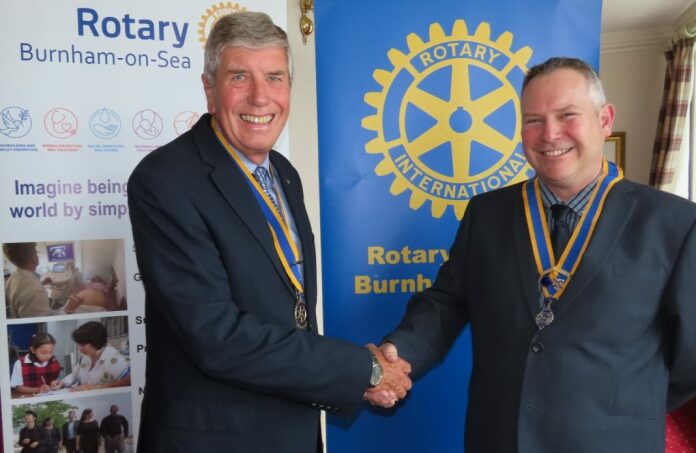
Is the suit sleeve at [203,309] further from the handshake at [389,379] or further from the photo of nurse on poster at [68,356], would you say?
the photo of nurse on poster at [68,356]

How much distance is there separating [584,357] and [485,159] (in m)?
1.15

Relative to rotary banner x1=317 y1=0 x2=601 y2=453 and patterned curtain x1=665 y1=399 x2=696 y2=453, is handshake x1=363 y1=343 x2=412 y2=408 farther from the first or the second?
patterned curtain x1=665 y1=399 x2=696 y2=453

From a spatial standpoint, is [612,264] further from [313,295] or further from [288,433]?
[288,433]

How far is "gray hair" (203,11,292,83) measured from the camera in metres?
1.85

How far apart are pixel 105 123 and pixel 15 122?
1.07 feet

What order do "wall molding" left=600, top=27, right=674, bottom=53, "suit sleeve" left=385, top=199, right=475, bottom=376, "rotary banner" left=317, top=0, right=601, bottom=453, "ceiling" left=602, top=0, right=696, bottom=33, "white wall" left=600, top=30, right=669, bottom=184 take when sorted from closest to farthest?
"suit sleeve" left=385, top=199, right=475, bottom=376, "rotary banner" left=317, top=0, right=601, bottom=453, "ceiling" left=602, top=0, right=696, bottom=33, "wall molding" left=600, top=27, right=674, bottom=53, "white wall" left=600, top=30, right=669, bottom=184

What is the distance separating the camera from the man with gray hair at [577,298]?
1.71 meters

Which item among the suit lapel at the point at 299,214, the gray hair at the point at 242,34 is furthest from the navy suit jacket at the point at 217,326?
the gray hair at the point at 242,34

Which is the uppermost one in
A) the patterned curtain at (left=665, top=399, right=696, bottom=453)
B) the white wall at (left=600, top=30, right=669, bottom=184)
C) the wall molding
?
the wall molding

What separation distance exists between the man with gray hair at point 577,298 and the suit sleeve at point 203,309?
582 mm

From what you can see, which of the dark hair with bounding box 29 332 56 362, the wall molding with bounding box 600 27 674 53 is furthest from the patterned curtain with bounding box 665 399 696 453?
the wall molding with bounding box 600 27 674 53

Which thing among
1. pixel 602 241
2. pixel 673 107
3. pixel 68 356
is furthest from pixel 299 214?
pixel 673 107

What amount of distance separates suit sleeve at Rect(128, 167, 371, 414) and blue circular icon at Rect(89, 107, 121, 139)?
750mm

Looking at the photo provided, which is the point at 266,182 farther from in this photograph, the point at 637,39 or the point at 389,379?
the point at 637,39
